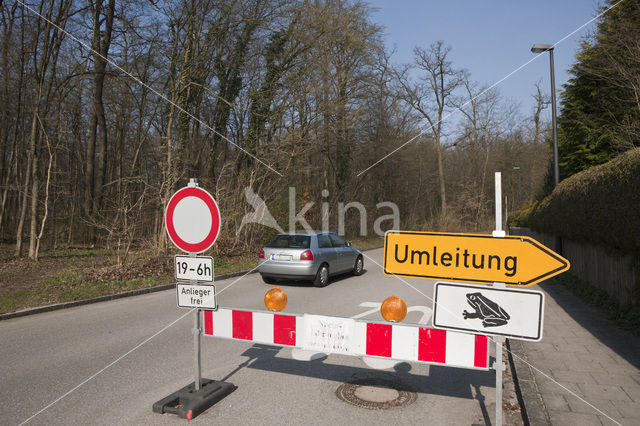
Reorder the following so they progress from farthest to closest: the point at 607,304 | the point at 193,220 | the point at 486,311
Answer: the point at 607,304 → the point at 193,220 → the point at 486,311

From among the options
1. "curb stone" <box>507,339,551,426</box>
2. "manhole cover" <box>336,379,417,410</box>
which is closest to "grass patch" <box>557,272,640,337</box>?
"curb stone" <box>507,339,551,426</box>

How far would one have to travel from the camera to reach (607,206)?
823 centimetres

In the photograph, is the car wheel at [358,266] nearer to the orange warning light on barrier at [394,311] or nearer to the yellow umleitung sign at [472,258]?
the orange warning light on barrier at [394,311]

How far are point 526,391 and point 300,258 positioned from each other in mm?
7568

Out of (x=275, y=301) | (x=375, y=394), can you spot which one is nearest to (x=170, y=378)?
(x=275, y=301)

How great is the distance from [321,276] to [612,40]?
9.64 meters

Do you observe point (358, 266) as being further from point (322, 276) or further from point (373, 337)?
point (373, 337)

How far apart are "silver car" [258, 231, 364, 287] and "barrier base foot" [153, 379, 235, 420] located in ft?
23.2

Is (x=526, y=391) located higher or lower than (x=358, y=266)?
lower

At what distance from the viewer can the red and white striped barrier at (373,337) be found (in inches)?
148

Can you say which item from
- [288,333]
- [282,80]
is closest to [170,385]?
[288,333]

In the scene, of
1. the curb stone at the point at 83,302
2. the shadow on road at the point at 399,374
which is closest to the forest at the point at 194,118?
the curb stone at the point at 83,302

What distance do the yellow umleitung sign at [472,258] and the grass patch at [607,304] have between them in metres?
4.54

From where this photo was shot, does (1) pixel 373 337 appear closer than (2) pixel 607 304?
Yes
